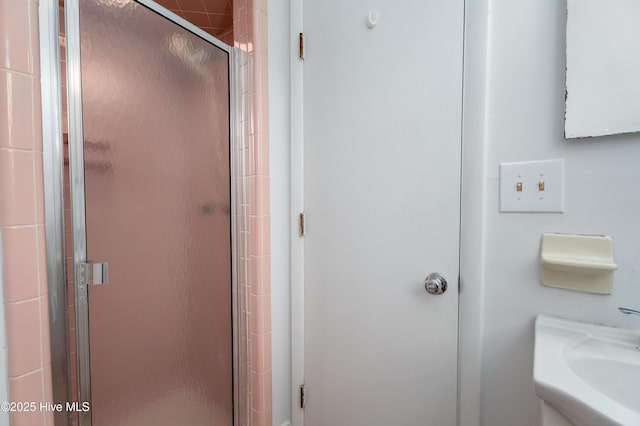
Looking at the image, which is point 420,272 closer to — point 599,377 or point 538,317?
point 538,317

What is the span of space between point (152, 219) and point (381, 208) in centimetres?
80

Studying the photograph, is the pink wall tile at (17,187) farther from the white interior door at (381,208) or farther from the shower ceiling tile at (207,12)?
the shower ceiling tile at (207,12)

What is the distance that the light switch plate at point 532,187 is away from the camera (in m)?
0.69

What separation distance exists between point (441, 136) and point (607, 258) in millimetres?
517

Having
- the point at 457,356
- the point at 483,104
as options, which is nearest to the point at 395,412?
the point at 457,356

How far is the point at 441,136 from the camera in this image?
846 millimetres

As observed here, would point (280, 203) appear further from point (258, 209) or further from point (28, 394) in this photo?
point (28, 394)

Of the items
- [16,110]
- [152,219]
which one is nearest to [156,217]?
[152,219]

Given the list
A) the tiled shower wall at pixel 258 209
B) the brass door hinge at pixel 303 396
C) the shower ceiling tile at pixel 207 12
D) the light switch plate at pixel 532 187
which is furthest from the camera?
the shower ceiling tile at pixel 207 12

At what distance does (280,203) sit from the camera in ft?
3.90

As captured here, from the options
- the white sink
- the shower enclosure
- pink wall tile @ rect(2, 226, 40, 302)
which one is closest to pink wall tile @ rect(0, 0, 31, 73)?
the shower enclosure

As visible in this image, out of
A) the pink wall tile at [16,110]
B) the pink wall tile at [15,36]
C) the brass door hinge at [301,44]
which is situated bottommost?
the pink wall tile at [16,110]

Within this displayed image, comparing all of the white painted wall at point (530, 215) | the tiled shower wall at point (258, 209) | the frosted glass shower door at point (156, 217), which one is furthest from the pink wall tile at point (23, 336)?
the white painted wall at point (530, 215)

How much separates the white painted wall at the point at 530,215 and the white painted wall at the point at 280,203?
782mm
